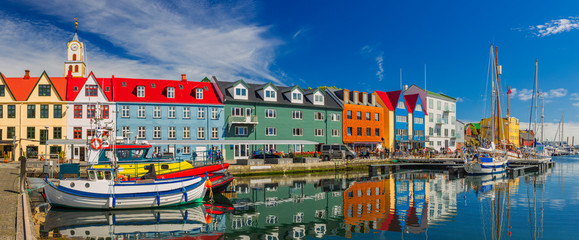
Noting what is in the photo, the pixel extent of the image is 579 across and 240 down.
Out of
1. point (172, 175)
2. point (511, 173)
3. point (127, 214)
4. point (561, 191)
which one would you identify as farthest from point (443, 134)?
point (127, 214)

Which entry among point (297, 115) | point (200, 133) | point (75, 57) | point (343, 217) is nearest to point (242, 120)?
point (200, 133)

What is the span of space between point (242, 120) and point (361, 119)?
70.2ft

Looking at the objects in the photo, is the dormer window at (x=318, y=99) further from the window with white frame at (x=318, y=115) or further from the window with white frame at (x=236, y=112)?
the window with white frame at (x=236, y=112)

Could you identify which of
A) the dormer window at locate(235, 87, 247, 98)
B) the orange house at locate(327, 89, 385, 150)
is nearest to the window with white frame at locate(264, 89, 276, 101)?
the dormer window at locate(235, 87, 247, 98)

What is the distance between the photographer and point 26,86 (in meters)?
46.2

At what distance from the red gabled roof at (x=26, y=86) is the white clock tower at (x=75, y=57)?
3191 centimetres

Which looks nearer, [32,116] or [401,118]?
[32,116]

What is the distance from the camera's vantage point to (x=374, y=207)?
23781 mm

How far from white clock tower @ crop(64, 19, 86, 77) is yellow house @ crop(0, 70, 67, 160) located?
33.4 m

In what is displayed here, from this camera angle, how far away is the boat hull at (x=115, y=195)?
22141 millimetres

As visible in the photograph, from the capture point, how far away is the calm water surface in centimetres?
1758

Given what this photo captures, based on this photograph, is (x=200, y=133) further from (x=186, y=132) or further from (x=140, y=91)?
(x=140, y=91)

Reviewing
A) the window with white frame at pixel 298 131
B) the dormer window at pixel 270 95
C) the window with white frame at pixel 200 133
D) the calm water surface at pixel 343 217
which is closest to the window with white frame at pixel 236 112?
the dormer window at pixel 270 95

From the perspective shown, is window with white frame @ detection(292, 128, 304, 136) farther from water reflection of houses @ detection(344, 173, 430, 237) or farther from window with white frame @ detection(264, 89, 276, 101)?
water reflection of houses @ detection(344, 173, 430, 237)
